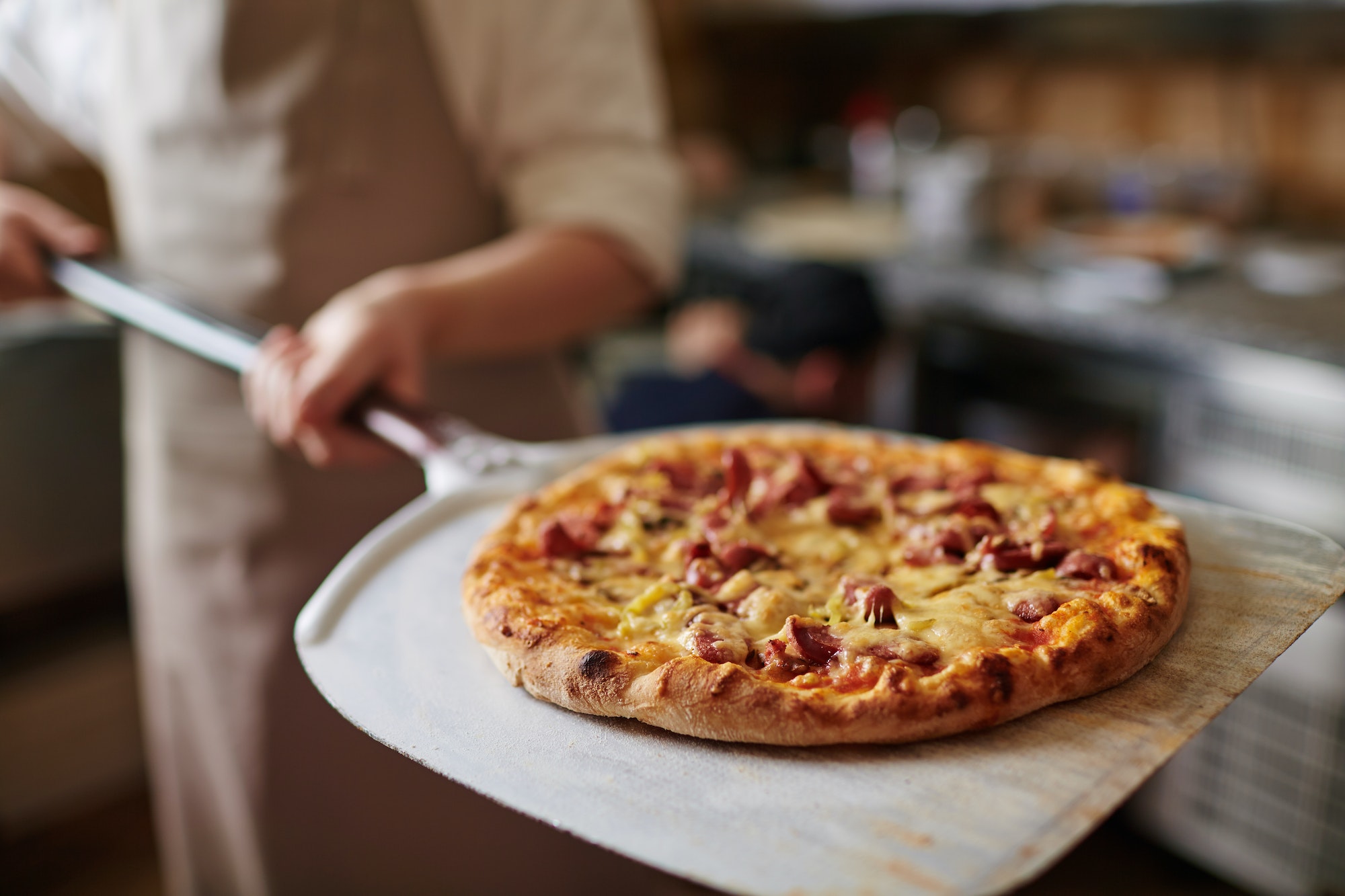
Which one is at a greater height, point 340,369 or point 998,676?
point 340,369

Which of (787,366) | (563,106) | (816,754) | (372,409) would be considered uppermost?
(563,106)

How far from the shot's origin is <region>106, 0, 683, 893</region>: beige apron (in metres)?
1.22

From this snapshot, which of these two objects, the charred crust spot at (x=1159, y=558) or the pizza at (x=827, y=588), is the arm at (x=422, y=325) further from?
the charred crust spot at (x=1159, y=558)

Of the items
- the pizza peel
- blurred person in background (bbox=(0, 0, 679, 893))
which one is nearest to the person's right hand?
blurred person in background (bbox=(0, 0, 679, 893))

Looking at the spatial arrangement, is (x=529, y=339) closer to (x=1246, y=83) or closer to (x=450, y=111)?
(x=450, y=111)

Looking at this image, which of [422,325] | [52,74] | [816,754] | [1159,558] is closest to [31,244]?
[52,74]

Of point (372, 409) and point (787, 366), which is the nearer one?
point (372, 409)

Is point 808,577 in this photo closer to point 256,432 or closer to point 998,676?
point 998,676

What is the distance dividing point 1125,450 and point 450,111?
4.43 ft

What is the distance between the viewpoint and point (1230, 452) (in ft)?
5.71

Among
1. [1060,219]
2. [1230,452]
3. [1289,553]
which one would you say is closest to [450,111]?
[1289,553]

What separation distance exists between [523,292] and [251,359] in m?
0.28

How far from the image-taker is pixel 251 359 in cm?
104

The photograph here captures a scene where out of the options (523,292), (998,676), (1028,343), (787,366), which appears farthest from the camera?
(787,366)
